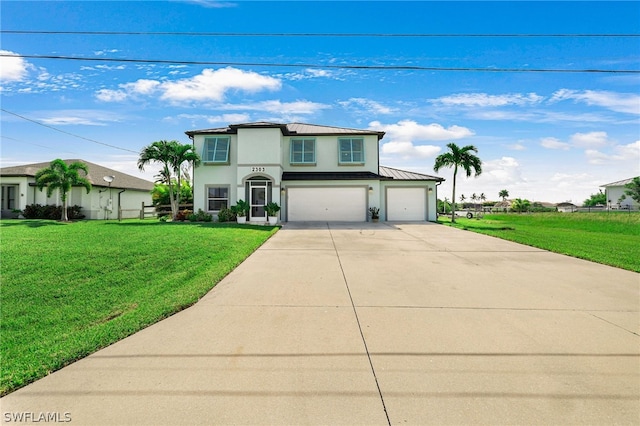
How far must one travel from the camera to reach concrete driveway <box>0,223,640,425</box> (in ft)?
8.29

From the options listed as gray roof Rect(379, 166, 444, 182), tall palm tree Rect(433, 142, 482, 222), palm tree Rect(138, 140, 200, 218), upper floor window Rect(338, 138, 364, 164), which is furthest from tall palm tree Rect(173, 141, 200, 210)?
tall palm tree Rect(433, 142, 482, 222)

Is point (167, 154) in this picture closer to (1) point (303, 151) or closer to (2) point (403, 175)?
(1) point (303, 151)

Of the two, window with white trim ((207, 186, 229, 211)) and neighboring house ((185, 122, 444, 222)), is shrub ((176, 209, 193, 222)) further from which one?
window with white trim ((207, 186, 229, 211))

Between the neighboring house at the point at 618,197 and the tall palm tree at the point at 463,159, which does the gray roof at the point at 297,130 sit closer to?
the tall palm tree at the point at 463,159

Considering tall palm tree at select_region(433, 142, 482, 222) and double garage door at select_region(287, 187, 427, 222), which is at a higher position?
tall palm tree at select_region(433, 142, 482, 222)

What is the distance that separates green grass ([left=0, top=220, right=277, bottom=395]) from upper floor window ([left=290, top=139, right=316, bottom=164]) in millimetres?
10877

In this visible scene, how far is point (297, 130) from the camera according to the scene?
2214cm

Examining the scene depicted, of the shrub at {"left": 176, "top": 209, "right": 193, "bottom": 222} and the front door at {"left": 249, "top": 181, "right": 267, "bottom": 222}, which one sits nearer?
the front door at {"left": 249, "top": 181, "right": 267, "bottom": 222}

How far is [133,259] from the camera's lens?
27.2 feet

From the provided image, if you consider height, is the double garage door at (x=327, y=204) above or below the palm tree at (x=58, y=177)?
below

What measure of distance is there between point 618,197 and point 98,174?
225 feet

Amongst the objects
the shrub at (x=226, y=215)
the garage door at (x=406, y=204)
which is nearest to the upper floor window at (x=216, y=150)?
the shrub at (x=226, y=215)

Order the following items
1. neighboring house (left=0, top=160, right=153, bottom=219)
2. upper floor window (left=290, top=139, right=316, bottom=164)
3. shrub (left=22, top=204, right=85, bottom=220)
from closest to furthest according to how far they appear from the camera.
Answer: shrub (left=22, top=204, right=85, bottom=220)
upper floor window (left=290, top=139, right=316, bottom=164)
neighboring house (left=0, top=160, right=153, bottom=219)

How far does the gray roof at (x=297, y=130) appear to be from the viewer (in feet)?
59.7
